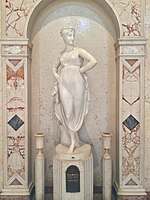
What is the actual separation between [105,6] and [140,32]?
0.64 metres

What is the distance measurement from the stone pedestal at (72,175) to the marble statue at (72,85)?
14 cm

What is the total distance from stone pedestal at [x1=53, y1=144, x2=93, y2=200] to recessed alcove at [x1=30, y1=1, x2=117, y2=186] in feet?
2.29

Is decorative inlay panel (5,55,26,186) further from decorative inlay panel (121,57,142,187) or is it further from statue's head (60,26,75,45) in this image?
decorative inlay panel (121,57,142,187)

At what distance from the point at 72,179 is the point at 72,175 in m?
0.05

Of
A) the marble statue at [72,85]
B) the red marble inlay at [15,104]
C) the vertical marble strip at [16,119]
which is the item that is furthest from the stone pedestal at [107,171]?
the red marble inlay at [15,104]

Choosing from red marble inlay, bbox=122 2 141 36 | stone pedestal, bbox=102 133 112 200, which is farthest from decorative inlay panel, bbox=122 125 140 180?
red marble inlay, bbox=122 2 141 36

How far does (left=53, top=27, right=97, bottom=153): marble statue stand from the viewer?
4250 millimetres

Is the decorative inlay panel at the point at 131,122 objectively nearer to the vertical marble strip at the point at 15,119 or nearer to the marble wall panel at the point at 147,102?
the marble wall panel at the point at 147,102

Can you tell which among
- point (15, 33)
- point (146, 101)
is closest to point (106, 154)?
point (146, 101)

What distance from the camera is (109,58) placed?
4.89m

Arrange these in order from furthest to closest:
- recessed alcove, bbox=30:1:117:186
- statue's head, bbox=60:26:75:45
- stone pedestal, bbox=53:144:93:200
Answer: recessed alcove, bbox=30:1:117:186 < statue's head, bbox=60:26:75:45 < stone pedestal, bbox=53:144:93:200

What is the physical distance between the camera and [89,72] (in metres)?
4.91

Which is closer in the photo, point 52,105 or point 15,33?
point 15,33

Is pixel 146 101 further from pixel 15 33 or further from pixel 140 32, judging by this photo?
pixel 15 33
